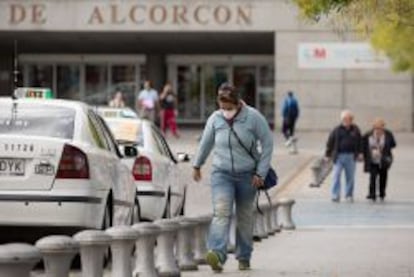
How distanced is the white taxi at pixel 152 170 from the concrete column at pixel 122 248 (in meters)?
4.80

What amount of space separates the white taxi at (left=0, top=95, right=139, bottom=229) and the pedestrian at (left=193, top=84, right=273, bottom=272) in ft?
3.38

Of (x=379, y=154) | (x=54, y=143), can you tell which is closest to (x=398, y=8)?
(x=54, y=143)

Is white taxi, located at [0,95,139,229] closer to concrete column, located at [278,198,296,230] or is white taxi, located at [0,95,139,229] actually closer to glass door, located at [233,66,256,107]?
concrete column, located at [278,198,296,230]

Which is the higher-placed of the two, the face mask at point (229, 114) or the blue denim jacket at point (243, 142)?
the face mask at point (229, 114)

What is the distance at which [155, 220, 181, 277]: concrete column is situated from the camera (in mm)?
10898

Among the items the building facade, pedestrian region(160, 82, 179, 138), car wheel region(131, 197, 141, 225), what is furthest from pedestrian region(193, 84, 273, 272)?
the building facade

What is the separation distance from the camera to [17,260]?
6.84 metres

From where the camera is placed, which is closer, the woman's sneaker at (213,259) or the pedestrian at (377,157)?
the woman's sneaker at (213,259)

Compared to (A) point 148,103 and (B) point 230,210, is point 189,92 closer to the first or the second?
(A) point 148,103

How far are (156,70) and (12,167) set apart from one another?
131 feet

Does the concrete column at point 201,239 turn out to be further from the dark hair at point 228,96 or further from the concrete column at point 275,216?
the concrete column at point 275,216

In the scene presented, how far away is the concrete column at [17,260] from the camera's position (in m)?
6.83

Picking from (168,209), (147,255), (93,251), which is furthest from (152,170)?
(93,251)

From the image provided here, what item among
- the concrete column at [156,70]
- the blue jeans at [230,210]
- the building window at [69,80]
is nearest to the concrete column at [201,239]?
the blue jeans at [230,210]
